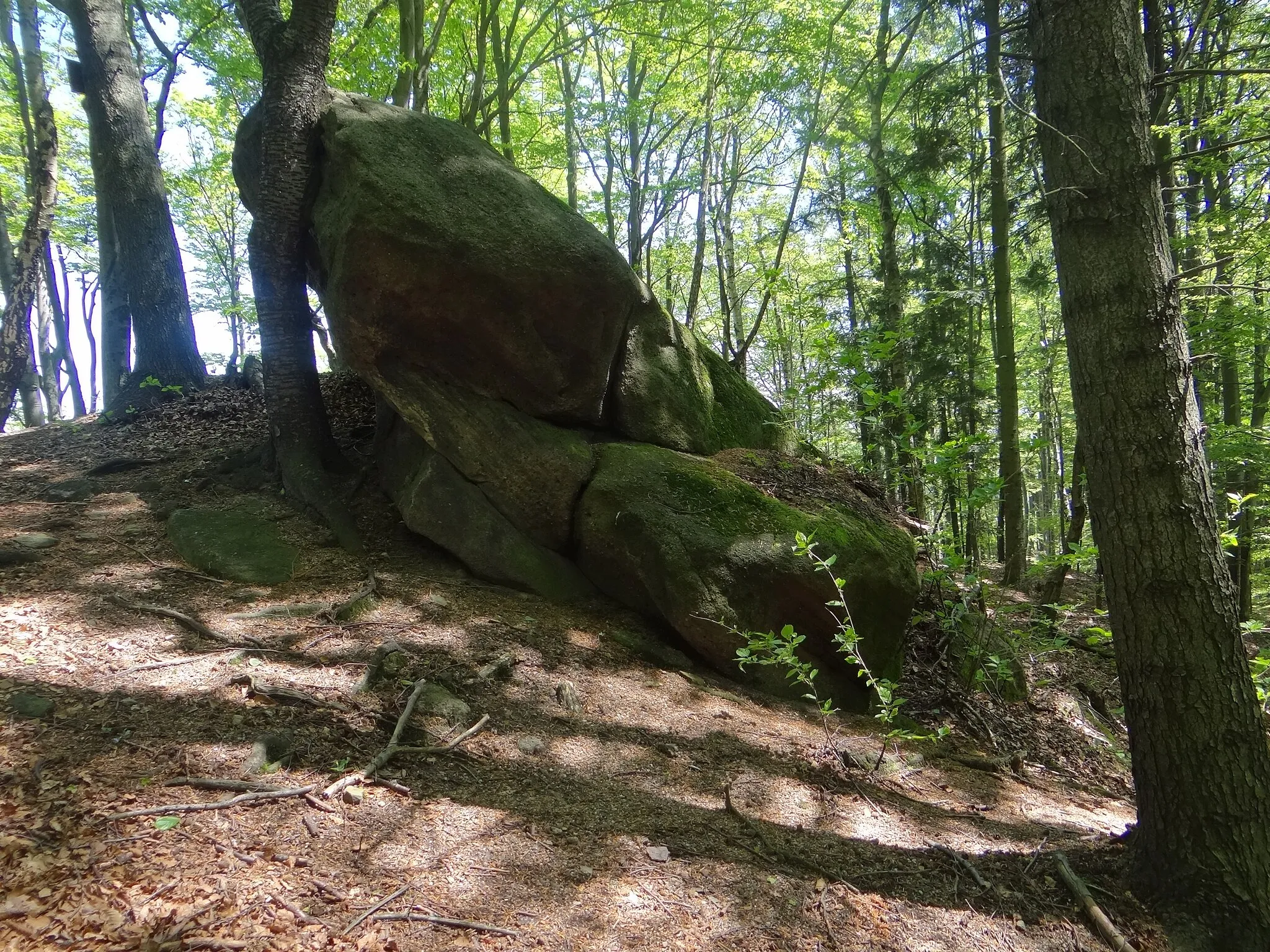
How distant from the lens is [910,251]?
38.0ft

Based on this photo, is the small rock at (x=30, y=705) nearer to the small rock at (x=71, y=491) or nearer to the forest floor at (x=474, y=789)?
the forest floor at (x=474, y=789)

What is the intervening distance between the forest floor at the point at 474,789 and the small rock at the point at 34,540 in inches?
3.6

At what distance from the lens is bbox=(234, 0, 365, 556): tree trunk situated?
19.1 feet

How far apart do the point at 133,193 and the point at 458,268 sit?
646 cm

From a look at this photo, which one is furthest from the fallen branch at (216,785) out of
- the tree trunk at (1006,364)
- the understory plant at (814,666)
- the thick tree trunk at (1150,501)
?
the tree trunk at (1006,364)

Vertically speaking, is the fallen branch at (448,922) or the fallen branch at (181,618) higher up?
the fallen branch at (181,618)

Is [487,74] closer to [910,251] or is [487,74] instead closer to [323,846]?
[910,251]

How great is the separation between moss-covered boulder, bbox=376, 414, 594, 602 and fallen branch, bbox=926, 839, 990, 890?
343 centimetres

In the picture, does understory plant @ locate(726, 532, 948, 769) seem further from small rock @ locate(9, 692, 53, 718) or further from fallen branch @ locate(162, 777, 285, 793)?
small rock @ locate(9, 692, 53, 718)

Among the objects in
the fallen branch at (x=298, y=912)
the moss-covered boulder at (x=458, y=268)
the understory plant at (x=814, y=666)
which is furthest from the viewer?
the moss-covered boulder at (x=458, y=268)

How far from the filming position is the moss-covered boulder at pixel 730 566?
548 cm

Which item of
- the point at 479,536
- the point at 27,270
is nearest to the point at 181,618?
the point at 479,536

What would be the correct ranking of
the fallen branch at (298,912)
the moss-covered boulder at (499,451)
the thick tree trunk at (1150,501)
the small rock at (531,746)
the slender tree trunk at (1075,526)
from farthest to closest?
the slender tree trunk at (1075,526) → the moss-covered boulder at (499,451) → the small rock at (531,746) → the thick tree trunk at (1150,501) → the fallen branch at (298,912)

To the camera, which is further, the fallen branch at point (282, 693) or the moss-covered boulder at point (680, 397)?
the moss-covered boulder at point (680, 397)
